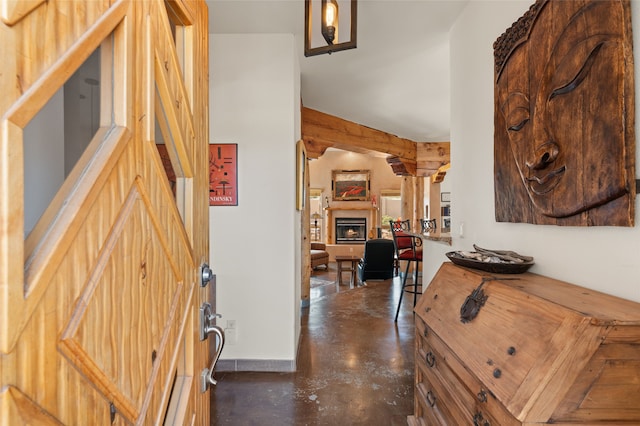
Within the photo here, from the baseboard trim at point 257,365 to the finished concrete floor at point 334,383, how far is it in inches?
1.8

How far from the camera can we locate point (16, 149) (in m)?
0.36

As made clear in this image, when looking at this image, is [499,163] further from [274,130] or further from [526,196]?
[274,130]

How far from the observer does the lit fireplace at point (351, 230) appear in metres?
9.65

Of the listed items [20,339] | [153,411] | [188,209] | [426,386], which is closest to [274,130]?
[188,209]

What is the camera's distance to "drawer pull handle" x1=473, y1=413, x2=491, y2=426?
1.04 meters

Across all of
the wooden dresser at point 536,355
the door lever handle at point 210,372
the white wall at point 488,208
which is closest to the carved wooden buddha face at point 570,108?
the white wall at point 488,208

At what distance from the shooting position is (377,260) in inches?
235

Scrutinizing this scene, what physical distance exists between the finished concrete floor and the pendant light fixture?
222 centimetres

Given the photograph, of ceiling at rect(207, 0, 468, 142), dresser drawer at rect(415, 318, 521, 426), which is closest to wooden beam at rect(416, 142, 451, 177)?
ceiling at rect(207, 0, 468, 142)

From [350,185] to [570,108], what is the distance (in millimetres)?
8487

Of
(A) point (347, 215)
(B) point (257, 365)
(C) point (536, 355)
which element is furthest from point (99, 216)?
(A) point (347, 215)

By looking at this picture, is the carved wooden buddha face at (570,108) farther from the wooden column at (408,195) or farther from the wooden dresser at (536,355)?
the wooden column at (408,195)

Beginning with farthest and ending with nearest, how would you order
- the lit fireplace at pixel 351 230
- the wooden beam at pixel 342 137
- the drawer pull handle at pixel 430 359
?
the lit fireplace at pixel 351 230
the wooden beam at pixel 342 137
the drawer pull handle at pixel 430 359

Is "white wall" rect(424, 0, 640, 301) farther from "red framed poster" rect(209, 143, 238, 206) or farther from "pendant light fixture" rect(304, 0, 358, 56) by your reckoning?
"red framed poster" rect(209, 143, 238, 206)
